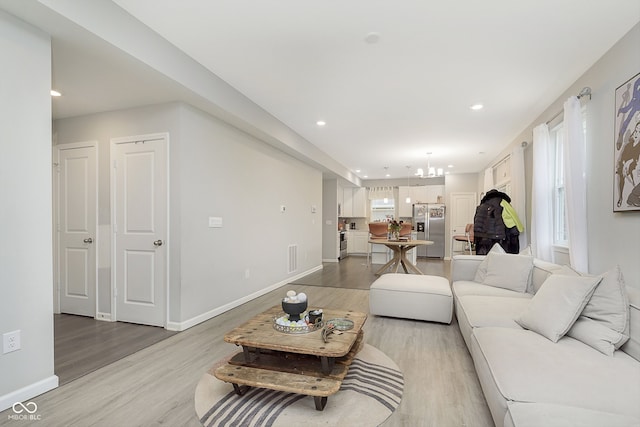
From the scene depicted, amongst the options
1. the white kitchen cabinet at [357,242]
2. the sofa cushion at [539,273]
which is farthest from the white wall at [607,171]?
the white kitchen cabinet at [357,242]

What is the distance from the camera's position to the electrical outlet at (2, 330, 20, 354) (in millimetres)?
1860

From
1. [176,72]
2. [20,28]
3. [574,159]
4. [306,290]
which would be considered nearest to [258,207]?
[306,290]

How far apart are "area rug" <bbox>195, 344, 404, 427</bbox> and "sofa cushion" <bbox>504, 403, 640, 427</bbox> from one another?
79 cm

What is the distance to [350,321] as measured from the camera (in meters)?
2.37

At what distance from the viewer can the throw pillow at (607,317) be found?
5.77 feet

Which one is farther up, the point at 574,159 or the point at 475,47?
the point at 475,47

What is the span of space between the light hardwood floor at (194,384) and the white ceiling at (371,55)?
237cm

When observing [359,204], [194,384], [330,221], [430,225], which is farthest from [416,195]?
[194,384]

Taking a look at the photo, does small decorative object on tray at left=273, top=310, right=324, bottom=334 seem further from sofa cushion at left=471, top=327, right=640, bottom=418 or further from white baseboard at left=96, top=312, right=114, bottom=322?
white baseboard at left=96, top=312, right=114, bottom=322

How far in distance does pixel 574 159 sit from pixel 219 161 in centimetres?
368

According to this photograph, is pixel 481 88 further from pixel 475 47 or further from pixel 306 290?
Answer: pixel 306 290

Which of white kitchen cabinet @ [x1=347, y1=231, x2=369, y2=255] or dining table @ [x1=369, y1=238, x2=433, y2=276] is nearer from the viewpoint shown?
dining table @ [x1=369, y1=238, x2=433, y2=276]

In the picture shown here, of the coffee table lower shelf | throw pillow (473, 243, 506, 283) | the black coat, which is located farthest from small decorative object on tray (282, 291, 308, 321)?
→ the black coat

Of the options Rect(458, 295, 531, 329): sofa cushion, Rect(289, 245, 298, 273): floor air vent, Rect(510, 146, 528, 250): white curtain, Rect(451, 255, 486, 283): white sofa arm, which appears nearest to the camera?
Rect(458, 295, 531, 329): sofa cushion
